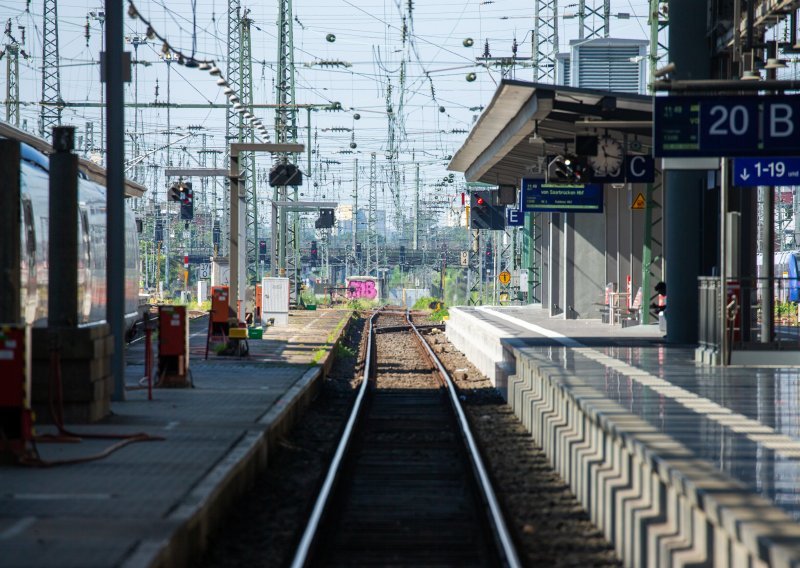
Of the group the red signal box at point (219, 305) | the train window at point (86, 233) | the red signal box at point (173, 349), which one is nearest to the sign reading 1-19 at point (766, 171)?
the red signal box at point (173, 349)

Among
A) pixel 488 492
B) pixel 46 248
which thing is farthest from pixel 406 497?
pixel 46 248

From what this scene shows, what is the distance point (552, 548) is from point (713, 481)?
183 centimetres

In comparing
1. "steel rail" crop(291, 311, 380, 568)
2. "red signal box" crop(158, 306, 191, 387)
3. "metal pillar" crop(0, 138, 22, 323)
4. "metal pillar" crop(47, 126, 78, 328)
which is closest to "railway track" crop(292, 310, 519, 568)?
"steel rail" crop(291, 311, 380, 568)

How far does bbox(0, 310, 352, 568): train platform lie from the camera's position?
744 centimetres

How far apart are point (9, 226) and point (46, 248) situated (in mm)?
6067

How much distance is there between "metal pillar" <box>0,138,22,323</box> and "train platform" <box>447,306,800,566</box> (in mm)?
5965

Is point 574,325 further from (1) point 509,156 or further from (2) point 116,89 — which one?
(2) point 116,89

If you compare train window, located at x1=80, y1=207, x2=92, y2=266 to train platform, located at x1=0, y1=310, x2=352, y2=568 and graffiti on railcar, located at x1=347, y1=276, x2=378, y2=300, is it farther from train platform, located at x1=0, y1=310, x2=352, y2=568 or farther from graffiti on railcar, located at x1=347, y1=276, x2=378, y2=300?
graffiti on railcar, located at x1=347, y1=276, x2=378, y2=300

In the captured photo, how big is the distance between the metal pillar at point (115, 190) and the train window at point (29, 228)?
3.08 meters

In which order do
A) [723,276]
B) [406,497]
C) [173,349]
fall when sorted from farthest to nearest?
[723,276] → [173,349] → [406,497]

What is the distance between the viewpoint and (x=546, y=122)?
26.0 metres

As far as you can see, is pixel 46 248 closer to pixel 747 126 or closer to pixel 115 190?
pixel 115 190

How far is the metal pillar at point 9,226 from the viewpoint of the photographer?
44.5ft

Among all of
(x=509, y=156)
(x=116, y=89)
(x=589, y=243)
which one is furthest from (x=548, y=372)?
(x=589, y=243)
